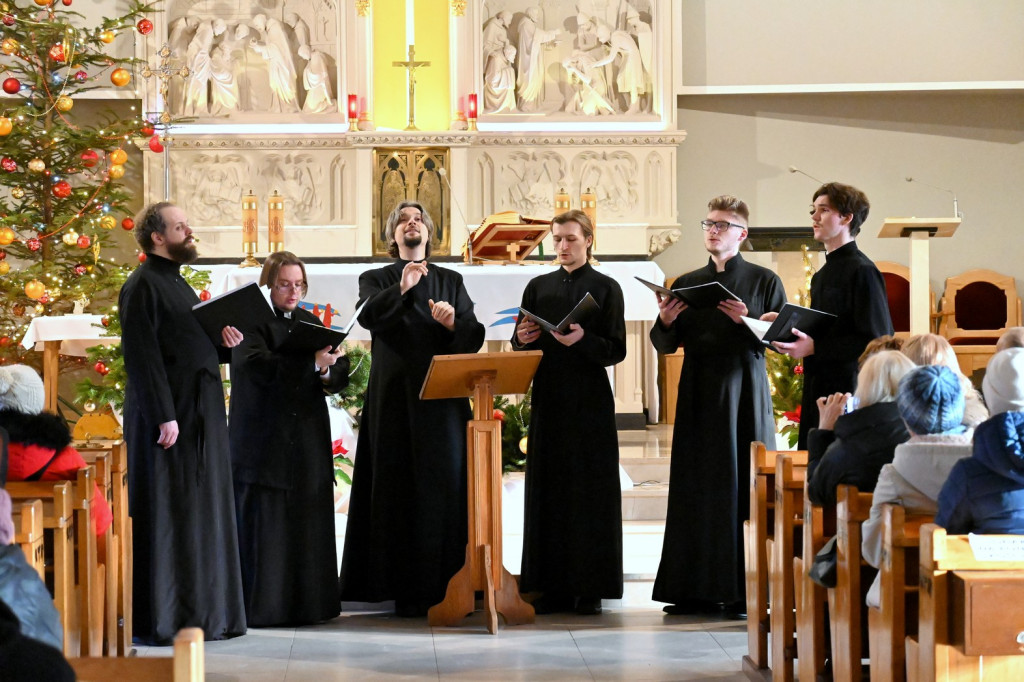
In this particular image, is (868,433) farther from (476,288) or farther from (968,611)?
(476,288)

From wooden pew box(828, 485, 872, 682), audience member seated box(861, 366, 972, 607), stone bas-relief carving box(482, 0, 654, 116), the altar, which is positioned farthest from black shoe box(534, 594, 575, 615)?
stone bas-relief carving box(482, 0, 654, 116)

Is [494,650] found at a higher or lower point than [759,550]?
lower

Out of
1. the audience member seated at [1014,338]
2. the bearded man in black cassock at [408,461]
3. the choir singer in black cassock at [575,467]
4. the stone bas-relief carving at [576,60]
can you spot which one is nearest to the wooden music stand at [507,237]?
the choir singer in black cassock at [575,467]

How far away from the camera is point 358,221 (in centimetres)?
1061

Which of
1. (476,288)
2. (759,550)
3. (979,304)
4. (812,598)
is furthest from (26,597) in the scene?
(979,304)

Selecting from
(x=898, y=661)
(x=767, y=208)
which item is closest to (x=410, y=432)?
(x=898, y=661)

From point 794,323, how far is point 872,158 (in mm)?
7241

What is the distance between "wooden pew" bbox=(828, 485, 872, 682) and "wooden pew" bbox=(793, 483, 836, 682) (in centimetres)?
15

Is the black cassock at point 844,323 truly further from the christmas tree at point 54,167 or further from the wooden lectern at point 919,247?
the christmas tree at point 54,167

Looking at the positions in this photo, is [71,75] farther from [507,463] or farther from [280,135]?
[507,463]

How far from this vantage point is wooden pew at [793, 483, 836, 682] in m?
3.76

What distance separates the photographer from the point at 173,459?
4.73 meters

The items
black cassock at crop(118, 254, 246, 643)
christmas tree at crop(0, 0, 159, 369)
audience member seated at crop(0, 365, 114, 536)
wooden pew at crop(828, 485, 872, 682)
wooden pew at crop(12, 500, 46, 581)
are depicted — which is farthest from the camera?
christmas tree at crop(0, 0, 159, 369)

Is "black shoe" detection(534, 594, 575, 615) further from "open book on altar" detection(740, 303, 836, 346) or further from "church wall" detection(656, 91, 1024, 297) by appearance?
"church wall" detection(656, 91, 1024, 297)
